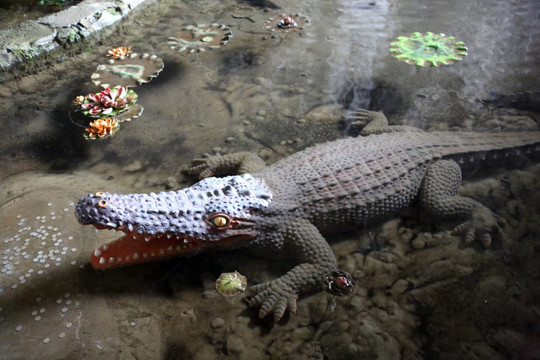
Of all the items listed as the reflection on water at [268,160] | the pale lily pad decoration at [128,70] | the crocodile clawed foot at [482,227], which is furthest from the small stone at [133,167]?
the crocodile clawed foot at [482,227]

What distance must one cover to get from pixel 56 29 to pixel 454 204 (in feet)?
17.0

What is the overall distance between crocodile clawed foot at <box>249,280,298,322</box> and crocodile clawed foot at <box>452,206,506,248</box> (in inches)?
53.7

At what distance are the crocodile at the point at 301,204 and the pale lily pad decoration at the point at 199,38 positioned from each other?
8.32 feet

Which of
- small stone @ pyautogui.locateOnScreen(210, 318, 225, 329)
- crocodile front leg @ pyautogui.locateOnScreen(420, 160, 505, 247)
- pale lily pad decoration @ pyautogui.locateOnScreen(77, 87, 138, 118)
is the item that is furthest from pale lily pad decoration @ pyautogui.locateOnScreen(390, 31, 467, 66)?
small stone @ pyautogui.locateOnScreen(210, 318, 225, 329)

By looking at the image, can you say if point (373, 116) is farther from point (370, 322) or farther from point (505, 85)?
point (370, 322)

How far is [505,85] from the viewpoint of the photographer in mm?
4207

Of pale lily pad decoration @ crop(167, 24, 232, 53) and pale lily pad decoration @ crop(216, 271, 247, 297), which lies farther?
pale lily pad decoration @ crop(167, 24, 232, 53)

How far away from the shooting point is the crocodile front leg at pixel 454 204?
2826 mm

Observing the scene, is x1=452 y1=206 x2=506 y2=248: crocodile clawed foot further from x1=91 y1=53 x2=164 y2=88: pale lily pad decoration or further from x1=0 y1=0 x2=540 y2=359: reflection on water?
x1=91 y1=53 x2=164 y2=88: pale lily pad decoration

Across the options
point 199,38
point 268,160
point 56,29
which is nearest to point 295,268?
point 268,160

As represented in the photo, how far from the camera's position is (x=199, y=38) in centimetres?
537

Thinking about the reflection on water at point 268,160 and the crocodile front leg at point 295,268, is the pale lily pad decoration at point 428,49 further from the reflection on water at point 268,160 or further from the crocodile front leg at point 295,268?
the crocodile front leg at point 295,268

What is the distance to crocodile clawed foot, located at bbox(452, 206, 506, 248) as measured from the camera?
2797mm

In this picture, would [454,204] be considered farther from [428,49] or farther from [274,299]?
[428,49]
